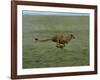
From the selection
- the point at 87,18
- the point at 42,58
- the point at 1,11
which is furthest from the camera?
the point at 87,18

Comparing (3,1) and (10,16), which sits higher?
(3,1)

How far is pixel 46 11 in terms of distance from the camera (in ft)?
6.11

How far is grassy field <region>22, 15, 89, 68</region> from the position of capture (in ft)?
5.98

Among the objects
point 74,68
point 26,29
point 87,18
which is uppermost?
point 87,18

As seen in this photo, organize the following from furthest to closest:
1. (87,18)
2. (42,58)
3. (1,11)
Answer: (87,18) < (42,58) < (1,11)

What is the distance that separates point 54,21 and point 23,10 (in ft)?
0.99

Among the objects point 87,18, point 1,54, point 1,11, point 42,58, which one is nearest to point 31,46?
point 42,58

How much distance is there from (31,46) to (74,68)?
1.52ft

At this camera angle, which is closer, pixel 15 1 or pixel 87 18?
pixel 15 1

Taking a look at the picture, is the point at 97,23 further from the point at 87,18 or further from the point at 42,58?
the point at 42,58

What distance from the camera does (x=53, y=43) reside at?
190cm

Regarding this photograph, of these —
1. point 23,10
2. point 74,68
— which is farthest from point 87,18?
point 23,10

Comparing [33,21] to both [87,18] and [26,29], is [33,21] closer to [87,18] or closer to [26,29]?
[26,29]

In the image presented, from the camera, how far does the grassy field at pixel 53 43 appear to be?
1.82m
